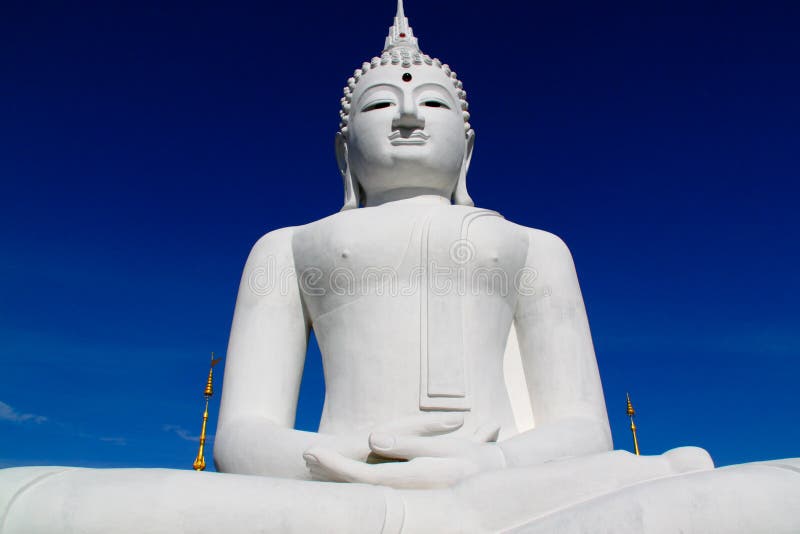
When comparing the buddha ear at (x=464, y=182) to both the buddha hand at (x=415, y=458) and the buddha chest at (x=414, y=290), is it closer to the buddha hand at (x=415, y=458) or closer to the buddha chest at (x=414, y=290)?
the buddha chest at (x=414, y=290)

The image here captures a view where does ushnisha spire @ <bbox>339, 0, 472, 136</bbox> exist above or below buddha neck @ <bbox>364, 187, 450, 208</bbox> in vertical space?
above

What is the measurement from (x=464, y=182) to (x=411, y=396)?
2.28 m

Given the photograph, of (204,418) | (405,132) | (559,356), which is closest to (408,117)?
(405,132)

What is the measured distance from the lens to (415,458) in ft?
11.8

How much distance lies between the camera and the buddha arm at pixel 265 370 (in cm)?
411

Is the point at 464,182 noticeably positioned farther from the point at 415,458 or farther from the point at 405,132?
the point at 415,458

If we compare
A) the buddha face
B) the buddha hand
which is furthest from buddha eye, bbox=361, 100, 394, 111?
the buddha hand

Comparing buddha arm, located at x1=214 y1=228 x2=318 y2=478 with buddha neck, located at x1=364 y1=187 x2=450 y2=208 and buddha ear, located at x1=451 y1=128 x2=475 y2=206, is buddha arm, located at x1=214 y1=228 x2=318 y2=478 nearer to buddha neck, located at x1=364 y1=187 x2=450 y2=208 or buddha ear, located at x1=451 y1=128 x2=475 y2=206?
buddha neck, located at x1=364 y1=187 x2=450 y2=208

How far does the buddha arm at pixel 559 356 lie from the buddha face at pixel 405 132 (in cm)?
101

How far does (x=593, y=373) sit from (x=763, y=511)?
2185mm

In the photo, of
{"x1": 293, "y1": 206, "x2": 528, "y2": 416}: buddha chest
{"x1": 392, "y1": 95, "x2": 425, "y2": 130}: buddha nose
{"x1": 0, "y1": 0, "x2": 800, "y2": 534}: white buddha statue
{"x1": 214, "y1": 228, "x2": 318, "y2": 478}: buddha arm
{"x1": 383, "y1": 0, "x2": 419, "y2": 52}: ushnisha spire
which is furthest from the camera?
{"x1": 383, "y1": 0, "x2": 419, "y2": 52}: ushnisha spire

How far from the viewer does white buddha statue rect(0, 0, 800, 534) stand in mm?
2789

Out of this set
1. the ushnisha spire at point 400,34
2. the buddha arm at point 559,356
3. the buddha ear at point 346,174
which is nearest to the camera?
the buddha arm at point 559,356

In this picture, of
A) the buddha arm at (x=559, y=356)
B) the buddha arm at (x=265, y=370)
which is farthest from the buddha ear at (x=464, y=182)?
the buddha arm at (x=265, y=370)
